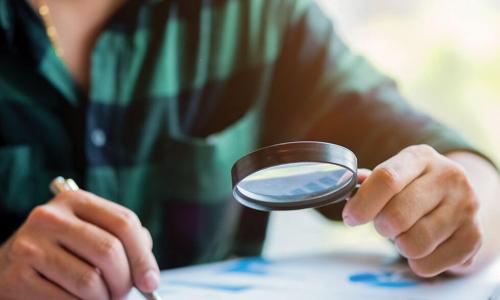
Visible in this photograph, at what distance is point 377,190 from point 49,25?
A: 0.40 metres

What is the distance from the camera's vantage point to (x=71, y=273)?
441 millimetres

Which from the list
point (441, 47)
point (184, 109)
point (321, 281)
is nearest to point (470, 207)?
point (321, 281)

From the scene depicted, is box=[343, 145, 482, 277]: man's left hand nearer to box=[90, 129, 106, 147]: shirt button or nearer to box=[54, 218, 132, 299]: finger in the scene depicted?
box=[54, 218, 132, 299]: finger

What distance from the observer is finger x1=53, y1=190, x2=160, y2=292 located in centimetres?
44

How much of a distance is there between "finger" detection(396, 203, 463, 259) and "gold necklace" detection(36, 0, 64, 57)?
39 centimetres

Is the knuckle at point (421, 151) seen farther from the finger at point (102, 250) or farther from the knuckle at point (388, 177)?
the finger at point (102, 250)

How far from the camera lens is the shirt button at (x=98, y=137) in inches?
26.1

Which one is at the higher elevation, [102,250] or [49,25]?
[49,25]

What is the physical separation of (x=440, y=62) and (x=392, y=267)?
1.90 ft

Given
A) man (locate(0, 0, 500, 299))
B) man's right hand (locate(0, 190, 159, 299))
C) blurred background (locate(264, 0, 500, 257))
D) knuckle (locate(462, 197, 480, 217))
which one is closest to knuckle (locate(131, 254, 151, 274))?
man's right hand (locate(0, 190, 159, 299))

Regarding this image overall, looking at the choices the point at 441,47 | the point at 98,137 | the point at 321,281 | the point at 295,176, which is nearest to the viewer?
the point at 295,176

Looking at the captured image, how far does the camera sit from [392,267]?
57 centimetres

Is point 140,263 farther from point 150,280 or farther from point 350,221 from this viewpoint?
point 350,221

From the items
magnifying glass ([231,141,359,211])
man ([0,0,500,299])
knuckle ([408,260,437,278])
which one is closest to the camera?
magnifying glass ([231,141,359,211])
